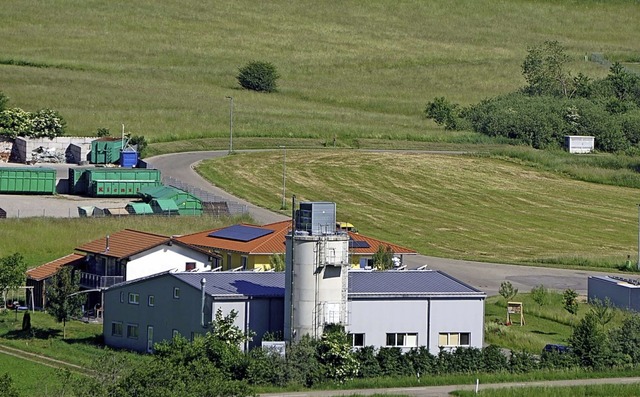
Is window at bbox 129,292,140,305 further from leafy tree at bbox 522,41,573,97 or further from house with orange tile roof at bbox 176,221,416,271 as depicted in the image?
leafy tree at bbox 522,41,573,97

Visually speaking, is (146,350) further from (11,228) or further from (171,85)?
(171,85)

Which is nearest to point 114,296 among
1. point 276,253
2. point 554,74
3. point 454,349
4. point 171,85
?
point 276,253

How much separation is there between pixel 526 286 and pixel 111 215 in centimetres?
3050

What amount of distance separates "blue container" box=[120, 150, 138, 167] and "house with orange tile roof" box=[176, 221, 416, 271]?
4035cm

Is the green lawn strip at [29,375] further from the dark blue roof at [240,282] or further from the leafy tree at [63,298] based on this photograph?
the dark blue roof at [240,282]

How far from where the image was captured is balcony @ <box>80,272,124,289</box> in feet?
265

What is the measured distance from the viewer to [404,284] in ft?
230

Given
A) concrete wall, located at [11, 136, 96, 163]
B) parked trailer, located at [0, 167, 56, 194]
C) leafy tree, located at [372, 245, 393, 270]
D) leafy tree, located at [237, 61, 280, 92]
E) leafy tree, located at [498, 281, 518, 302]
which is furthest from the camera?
leafy tree, located at [237, 61, 280, 92]

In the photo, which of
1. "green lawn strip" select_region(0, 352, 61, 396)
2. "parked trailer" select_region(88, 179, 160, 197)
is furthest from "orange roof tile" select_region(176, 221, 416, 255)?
"parked trailer" select_region(88, 179, 160, 197)

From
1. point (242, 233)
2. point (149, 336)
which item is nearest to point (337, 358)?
point (149, 336)

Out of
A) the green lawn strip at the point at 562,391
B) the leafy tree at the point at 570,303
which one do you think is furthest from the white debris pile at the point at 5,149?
the green lawn strip at the point at 562,391

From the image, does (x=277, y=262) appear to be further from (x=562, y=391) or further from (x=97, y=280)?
(x=562, y=391)

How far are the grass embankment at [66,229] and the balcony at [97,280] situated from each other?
9830 millimetres

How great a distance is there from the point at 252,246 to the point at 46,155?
51.4 m
